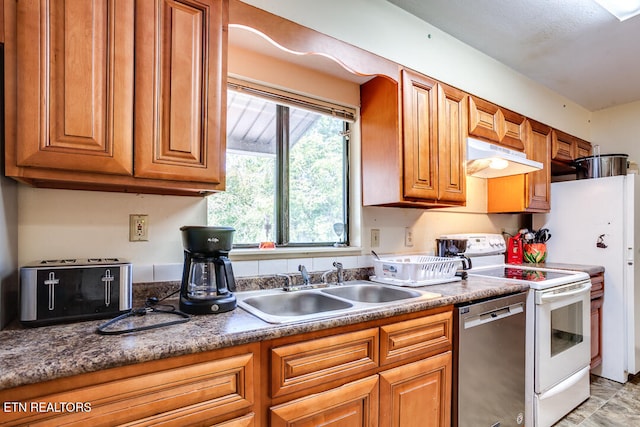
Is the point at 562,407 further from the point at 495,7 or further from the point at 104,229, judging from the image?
the point at 104,229

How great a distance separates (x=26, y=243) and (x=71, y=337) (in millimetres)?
518

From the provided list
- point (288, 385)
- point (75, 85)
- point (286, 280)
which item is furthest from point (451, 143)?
point (75, 85)

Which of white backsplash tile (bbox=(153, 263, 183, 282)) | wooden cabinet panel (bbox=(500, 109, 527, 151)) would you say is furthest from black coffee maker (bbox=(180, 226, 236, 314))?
wooden cabinet panel (bbox=(500, 109, 527, 151))

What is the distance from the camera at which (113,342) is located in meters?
0.94

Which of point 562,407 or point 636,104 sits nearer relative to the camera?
point 562,407

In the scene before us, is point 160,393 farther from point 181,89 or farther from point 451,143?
point 451,143

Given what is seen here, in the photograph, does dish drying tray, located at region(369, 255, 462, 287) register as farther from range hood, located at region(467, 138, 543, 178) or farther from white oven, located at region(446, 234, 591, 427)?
range hood, located at region(467, 138, 543, 178)

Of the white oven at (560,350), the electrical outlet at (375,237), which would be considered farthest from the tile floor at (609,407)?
the electrical outlet at (375,237)

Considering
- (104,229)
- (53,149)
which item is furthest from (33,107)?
(104,229)

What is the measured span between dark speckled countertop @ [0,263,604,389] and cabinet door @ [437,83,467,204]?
1.09 meters

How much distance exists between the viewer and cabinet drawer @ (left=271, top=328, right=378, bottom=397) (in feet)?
3.66

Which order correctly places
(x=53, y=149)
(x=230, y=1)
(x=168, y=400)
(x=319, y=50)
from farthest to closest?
(x=319, y=50) → (x=230, y=1) → (x=53, y=149) → (x=168, y=400)

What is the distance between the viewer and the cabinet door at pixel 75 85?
3.29 feet

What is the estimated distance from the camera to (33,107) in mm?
1008
